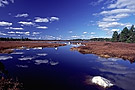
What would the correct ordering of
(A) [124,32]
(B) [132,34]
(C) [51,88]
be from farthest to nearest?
(A) [124,32], (B) [132,34], (C) [51,88]

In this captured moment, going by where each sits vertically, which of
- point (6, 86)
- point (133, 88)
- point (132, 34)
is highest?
point (132, 34)

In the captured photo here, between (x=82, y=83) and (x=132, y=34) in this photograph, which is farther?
(x=132, y=34)

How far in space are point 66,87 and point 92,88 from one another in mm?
2797

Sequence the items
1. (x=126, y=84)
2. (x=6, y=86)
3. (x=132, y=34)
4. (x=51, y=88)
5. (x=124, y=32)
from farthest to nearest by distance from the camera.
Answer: (x=124, y=32) < (x=132, y=34) < (x=126, y=84) < (x=51, y=88) < (x=6, y=86)

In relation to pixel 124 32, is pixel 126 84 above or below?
below

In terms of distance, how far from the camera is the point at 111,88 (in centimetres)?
1081

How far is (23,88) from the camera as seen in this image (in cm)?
1038

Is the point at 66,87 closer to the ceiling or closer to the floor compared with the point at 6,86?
closer to the floor

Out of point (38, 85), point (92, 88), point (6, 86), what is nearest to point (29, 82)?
point (38, 85)

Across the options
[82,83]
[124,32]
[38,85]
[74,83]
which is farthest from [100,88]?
[124,32]

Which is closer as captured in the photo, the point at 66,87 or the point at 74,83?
the point at 66,87

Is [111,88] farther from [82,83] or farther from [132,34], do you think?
[132,34]

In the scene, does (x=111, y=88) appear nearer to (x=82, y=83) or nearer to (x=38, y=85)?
(x=82, y=83)

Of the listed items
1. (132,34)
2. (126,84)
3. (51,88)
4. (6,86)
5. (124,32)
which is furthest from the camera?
(124,32)
